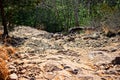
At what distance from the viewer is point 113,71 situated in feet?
28.8

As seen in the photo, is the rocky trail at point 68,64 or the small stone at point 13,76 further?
the rocky trail at point 68,64

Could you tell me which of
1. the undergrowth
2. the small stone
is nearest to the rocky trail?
the small stone

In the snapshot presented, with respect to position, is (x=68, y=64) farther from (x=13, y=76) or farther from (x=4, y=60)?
A: (x=4, y=60)

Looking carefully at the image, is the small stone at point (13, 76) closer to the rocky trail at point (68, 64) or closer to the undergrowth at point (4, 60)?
the rocky trail at point (68, 64)

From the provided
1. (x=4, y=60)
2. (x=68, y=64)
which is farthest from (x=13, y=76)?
(x=68, y=64)

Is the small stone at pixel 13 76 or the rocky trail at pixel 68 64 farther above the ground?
the small stone at pixel 13 76

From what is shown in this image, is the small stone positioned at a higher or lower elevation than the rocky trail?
higher

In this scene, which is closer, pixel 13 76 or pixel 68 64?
pixel 13 76

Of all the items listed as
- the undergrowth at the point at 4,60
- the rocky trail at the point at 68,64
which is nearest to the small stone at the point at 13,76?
the rocky trail at the point at 68,64

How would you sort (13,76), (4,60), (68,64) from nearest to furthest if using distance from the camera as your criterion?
1. (13,76)
2. (68,64)
3. (4,60)

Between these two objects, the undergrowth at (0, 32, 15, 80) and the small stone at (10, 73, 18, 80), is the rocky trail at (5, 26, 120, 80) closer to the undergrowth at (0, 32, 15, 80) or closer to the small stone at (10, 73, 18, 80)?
the small stone at (10, 73, 18, 80)

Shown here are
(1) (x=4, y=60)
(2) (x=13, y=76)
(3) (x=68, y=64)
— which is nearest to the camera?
(2) (x=13, y=76)

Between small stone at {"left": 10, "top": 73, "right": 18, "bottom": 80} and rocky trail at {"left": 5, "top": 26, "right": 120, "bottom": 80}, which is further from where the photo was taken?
rocky trail at {"left": 5, "top": 26, "right": 120, "bottom": 80}

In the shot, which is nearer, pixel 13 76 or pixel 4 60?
pixel 13 76
